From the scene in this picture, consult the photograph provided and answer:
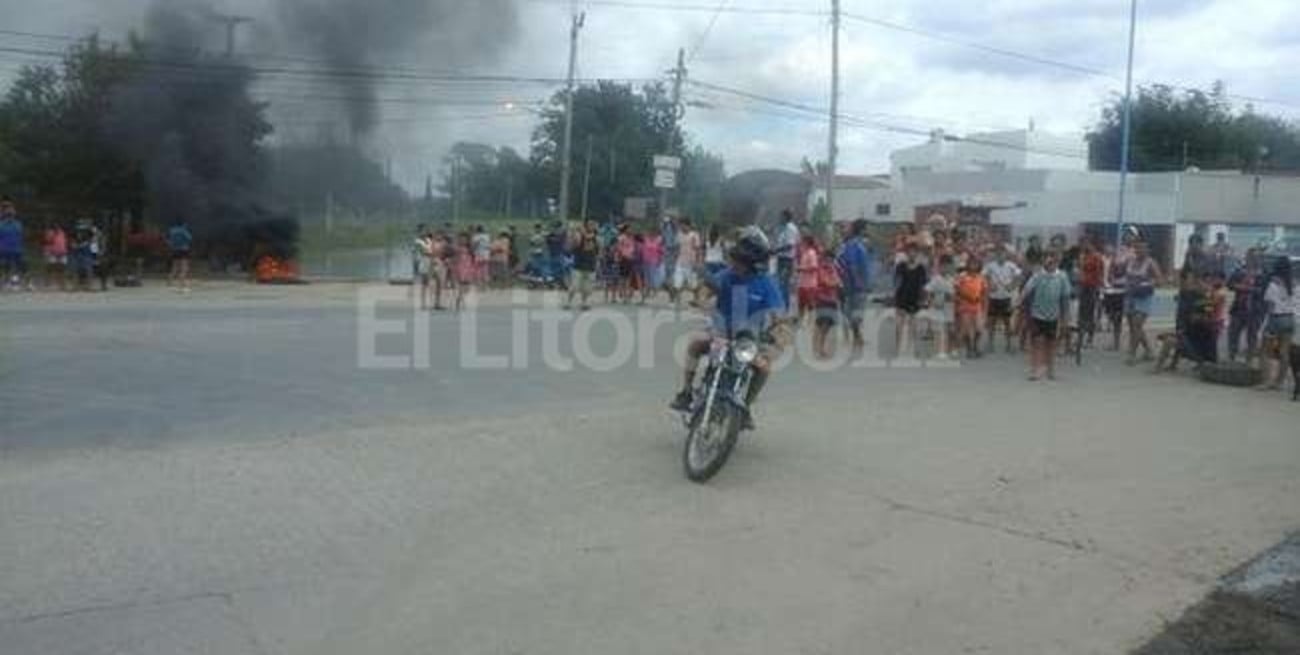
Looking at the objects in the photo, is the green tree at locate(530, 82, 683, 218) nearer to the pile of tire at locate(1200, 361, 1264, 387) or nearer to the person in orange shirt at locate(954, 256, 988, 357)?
the person in orange shirt at locate(954, 256, 988, 357)

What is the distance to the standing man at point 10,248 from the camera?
68.2 ft

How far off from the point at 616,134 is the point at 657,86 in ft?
15.9

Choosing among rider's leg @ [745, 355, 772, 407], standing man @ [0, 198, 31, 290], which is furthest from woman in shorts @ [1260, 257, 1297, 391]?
standing man @ [0, 198, 31, 290]

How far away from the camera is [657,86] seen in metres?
46.3

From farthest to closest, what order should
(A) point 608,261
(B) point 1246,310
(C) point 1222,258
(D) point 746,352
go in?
1. (A) point 608,261
2. (C) point 1222,258
3. (B) point 1246,310
4. (D) point 746,352

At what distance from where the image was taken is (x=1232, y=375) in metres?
13.1

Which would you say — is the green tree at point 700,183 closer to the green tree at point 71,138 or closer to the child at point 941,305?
the green tree at point 71,138

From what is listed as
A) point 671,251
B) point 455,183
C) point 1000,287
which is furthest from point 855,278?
point 455,183

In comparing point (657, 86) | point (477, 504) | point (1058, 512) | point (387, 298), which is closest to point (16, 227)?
point (387, 298)

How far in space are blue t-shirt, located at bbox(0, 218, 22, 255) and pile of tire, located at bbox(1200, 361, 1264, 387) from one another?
1755 centimetres

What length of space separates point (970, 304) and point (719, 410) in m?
7.68

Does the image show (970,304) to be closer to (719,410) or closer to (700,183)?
(719,410)

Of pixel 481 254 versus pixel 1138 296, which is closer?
pixel 1138 296

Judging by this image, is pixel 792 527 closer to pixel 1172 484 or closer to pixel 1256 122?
pixel 1172 484
